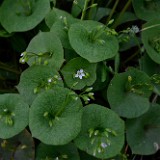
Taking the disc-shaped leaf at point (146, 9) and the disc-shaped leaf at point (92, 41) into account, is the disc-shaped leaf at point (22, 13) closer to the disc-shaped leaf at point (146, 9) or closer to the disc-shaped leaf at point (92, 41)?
the disc-shaped leaf at point (92, 41)

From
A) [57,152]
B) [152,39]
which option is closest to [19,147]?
[57,152]

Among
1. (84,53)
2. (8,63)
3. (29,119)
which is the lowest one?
(8,63)

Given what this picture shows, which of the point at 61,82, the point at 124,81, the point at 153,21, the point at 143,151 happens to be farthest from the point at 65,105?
the point at 153,21

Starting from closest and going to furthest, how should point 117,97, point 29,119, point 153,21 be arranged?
→ point 29,119 < point 117,97 < point 153,21

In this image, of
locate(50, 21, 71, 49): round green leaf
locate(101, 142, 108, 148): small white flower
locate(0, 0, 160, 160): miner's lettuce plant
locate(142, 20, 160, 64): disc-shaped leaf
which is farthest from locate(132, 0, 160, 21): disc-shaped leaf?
locate(101, 142, 108, 148): small white flower

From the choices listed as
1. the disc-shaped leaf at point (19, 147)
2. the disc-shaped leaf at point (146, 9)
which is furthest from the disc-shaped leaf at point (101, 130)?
the disc-shaped leaf at point (146, 9)

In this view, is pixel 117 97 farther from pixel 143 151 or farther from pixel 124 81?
pixel 143 151
